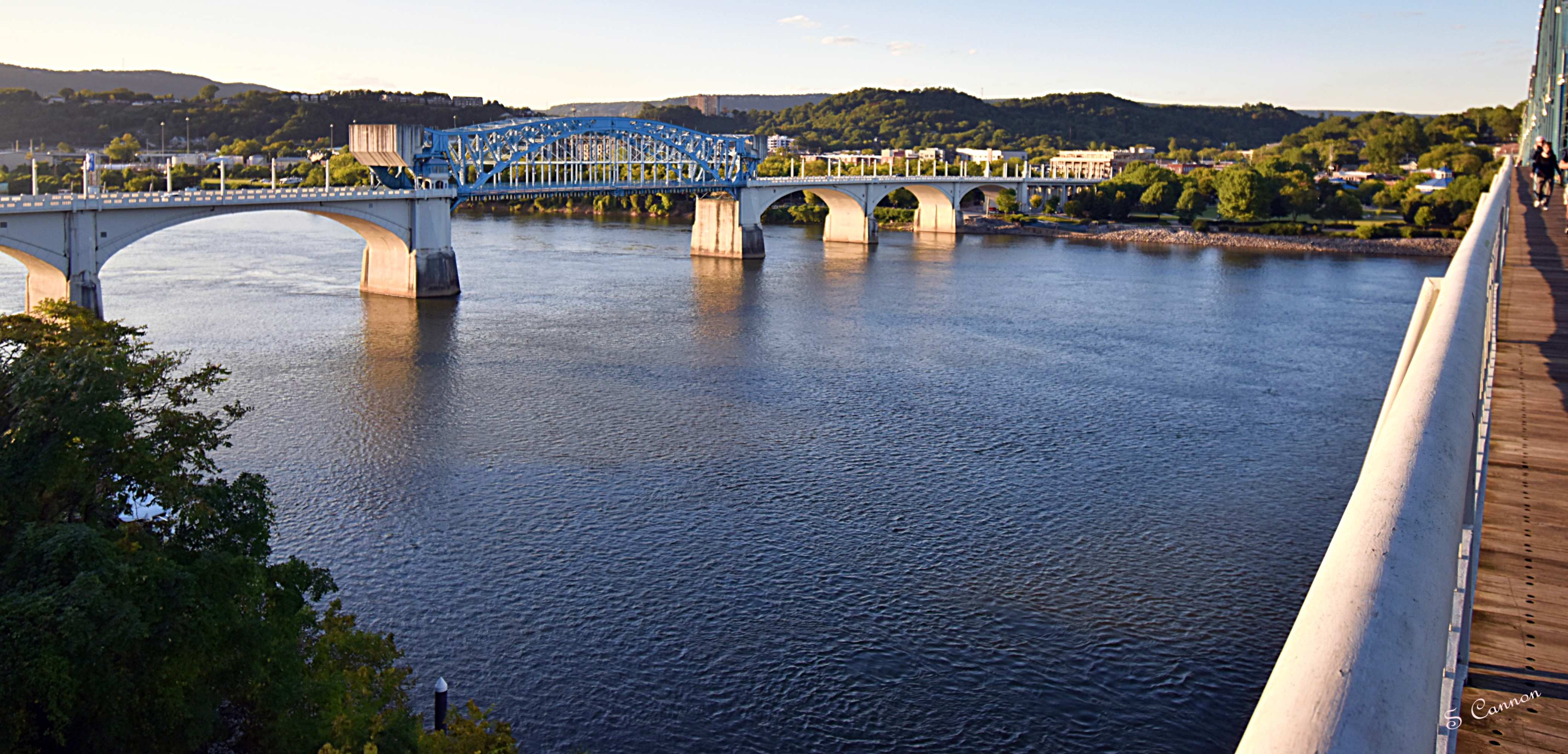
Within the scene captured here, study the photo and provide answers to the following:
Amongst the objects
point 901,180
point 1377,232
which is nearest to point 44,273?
point 901,180

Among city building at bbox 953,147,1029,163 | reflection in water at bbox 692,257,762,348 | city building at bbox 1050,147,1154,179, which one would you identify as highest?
city building at bbox 953,147,1029,163

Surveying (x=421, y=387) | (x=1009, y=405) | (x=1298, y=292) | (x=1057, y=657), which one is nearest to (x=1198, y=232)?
(x=1298, y=292)

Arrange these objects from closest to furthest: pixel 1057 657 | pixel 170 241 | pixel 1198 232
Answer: pixel 1057 657
pixel 170 241
pixel 1198 232

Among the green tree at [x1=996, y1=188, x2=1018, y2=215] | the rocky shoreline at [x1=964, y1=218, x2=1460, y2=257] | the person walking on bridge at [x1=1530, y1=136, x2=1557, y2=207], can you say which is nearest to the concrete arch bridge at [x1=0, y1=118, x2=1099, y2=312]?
the green tree at [x1=996, y1=188, x2=1018, y2=215]

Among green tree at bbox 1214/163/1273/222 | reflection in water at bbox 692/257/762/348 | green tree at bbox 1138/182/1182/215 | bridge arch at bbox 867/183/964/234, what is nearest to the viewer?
reflection in water at bbox 692/257/762/348

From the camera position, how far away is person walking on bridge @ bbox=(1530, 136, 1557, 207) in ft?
45.8

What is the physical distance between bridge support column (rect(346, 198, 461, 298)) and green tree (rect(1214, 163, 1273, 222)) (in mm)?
49495

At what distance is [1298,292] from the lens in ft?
143

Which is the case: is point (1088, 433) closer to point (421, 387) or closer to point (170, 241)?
point (421, 387)

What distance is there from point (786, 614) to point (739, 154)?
51.0 metres

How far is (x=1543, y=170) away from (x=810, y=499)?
10.5m

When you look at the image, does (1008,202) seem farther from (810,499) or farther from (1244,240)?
(810,499)

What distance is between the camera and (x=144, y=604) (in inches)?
305

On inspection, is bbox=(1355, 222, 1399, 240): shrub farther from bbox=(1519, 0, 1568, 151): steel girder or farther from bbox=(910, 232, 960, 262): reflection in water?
bbox=(1519, 0, 1568, 151): steel girder
